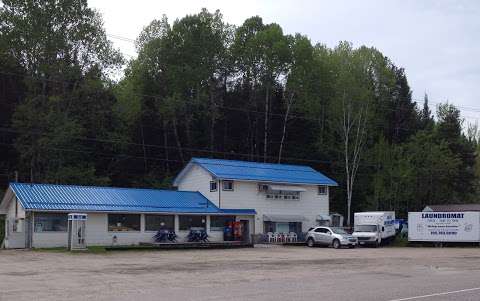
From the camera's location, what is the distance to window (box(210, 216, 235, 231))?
A: 48.5m

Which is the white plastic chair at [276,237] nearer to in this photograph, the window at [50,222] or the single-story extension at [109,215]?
the single-story extension at [109,215]

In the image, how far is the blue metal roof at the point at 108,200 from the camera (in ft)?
132

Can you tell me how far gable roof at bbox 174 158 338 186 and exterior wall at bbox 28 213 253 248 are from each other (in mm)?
6114

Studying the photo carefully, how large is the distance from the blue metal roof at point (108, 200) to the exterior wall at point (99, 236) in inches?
35.2

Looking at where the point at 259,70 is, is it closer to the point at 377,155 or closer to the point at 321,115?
the point at 321,115

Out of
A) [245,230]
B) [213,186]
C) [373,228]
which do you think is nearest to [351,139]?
[373,228]

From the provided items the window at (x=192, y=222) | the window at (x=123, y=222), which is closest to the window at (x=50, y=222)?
the window at (x=123, y=222)

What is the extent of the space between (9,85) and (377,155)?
1522 inches

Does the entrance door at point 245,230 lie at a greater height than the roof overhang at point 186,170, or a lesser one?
lesser

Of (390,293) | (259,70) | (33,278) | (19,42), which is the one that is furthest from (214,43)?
(390,293)

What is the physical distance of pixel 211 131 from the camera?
63031 mm

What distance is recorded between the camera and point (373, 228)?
1906 inches

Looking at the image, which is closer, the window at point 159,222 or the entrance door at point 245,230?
the window at point 159,222

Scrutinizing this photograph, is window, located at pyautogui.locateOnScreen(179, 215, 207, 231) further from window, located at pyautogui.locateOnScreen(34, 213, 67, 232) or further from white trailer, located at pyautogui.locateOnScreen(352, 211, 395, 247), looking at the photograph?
white trailer, located at pyautogui.locateOnScreen(352, 211, 395, 247)
